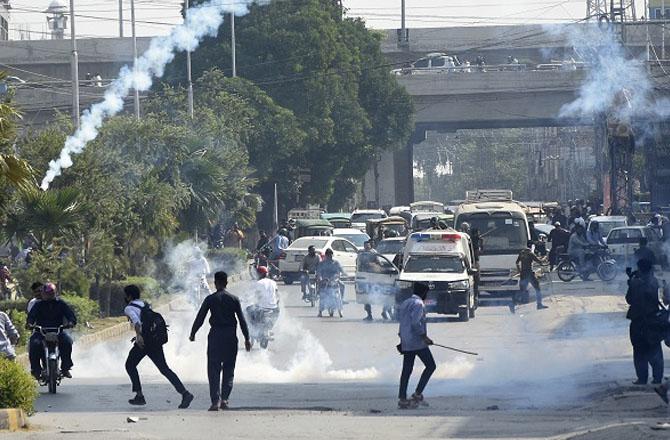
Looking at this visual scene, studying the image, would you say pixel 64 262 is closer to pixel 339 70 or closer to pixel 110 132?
pixel 110 132

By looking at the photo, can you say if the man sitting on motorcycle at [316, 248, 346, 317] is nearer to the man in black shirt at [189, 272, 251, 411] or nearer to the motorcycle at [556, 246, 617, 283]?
the motorcycle at [556, 246, 617, 283]

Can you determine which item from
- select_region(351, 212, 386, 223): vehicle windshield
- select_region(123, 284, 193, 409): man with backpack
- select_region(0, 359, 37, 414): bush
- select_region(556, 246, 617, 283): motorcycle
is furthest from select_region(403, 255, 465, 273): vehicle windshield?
select_region(351, 212, 386, 223): vehicle windshield

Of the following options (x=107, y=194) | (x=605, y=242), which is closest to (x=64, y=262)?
(x=107, y=194)

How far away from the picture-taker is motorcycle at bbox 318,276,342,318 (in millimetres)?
32938

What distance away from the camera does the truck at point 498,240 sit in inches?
1407

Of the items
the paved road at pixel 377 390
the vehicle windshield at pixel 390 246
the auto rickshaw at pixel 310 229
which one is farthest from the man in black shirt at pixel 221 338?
the auto rickshaw at pixel 310 229

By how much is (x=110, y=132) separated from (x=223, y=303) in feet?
67.5

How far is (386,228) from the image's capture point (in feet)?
170

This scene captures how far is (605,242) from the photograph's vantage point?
4216cm

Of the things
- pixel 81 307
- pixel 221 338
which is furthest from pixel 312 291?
pixel 221 338

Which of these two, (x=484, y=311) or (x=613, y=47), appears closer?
(x=484, y=311)

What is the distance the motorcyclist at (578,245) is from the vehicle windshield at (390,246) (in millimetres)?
4791

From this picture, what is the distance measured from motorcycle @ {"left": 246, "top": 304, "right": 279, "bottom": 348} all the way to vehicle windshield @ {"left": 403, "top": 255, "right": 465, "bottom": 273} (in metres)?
7.90

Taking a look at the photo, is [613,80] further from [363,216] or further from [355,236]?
[363,216]
